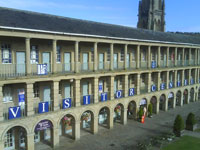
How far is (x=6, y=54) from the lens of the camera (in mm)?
20359

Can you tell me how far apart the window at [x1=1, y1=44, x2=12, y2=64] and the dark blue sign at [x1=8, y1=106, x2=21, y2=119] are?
15.1 ft

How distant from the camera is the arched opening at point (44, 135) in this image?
21.7 metres

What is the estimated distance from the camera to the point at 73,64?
2514cm

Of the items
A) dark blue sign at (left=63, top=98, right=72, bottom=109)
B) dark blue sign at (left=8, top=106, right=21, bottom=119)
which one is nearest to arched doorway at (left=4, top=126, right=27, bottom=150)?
dark blue sign at (left=8, top=106, right=21, bottom=119)

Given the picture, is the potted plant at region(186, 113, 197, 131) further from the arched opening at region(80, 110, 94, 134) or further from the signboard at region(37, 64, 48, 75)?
the signboard at region(37, 64, 48, 75)

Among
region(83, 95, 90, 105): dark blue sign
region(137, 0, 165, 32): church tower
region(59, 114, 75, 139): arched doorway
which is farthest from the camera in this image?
region(137, 0, 165, 32): church tower

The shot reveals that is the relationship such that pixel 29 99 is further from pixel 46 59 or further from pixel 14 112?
pixel 46 59

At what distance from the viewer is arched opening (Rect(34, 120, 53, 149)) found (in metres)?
21.7

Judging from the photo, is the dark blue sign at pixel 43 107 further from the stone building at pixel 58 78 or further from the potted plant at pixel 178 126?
the potted plant at pixel 178 126

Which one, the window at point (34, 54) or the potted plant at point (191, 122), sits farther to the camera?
the potted plant at point (191, 122)

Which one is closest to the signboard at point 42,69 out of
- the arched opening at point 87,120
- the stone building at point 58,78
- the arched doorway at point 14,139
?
the stone building at point 58,78

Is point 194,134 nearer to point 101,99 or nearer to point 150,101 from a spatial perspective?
point 150,101

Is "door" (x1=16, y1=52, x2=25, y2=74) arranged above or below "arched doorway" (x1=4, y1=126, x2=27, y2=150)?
above

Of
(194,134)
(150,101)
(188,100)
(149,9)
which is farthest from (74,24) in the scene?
(149,9)
